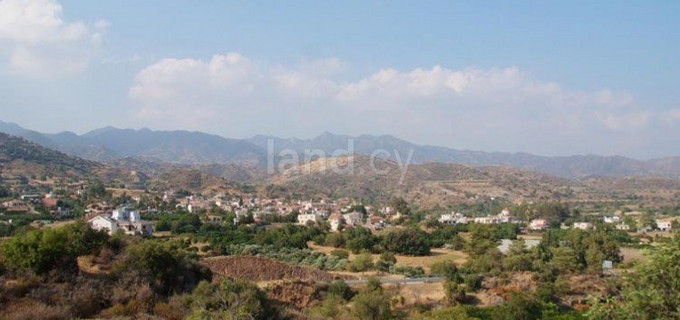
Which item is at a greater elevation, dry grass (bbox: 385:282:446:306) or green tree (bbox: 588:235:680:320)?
green tree (bbox: 588:235:680:320)

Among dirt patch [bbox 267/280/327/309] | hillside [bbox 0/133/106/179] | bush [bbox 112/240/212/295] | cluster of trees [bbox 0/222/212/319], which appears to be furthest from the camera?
hillside [bbox 0/133/106/179]

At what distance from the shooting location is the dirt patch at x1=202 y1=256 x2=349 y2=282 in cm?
2937

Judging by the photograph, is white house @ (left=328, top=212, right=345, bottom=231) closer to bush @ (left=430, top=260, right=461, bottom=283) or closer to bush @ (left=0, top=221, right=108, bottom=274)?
bush @ (left=430, top=260, right=461, bottom=283)

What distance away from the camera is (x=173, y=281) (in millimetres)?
20172

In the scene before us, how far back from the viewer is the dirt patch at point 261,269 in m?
29.4

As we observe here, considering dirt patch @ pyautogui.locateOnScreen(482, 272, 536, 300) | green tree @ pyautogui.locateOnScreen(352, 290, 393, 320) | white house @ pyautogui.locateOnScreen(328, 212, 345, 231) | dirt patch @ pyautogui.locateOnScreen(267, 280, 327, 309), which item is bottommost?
white house @ pyautogui.locateOnScreen(328, 212, 345, 231)

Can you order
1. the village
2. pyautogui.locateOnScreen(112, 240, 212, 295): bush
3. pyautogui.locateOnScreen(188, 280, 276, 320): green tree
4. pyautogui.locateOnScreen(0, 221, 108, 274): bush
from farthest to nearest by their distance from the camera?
the village < pyautogui.locateOnScreen(112, 240, 212, 295): bush < pyautogui.locateOnScreen(0, 221, 108, 274): bush < pyautogui.locateOnScreen(188, 280, 276, 320): green tree

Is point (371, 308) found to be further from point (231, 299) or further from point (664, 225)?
point (664, 225)

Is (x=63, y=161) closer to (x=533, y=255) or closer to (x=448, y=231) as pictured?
(x=448, y=231)

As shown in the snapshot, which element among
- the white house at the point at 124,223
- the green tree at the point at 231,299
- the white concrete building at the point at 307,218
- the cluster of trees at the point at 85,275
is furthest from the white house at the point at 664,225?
the green tree at the point at 231,299

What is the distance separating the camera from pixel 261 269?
99.8 ft

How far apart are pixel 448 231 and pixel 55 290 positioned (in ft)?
137

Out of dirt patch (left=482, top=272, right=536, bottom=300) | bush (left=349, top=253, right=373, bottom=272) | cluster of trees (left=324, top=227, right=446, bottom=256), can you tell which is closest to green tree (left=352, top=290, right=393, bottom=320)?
dirt patch (left=482, top=272, right=536, bottom=300)

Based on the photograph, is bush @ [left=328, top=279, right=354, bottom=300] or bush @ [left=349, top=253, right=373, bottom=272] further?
bush @ [left=349, top=253, right=373, bottom=272]
